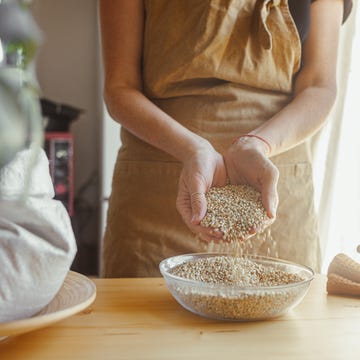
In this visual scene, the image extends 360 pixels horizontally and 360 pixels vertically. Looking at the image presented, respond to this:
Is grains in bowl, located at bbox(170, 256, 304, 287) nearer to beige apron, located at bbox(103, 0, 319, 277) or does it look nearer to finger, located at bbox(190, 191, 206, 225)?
finger, located at bbox(190, 191, 206, 225)

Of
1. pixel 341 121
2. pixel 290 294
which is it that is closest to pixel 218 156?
pixel 290 294

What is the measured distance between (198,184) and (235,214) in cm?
8

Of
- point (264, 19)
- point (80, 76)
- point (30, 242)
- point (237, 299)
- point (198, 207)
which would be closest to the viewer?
point (30, 242)

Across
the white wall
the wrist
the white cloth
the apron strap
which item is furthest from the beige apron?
the white wall

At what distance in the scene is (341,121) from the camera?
6.51 ft

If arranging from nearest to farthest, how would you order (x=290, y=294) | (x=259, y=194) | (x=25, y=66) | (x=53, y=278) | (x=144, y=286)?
(x=25, y=66) → (x=53, y=278) → (x=290, y=294) → (x=144, y=286) → (x=259, y=194)

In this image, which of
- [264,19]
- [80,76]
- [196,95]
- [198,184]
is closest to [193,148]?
[198,184]

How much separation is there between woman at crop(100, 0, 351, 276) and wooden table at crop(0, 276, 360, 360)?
0.40 meters

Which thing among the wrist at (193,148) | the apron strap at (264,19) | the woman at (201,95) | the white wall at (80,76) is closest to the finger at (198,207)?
the wrist at (193,148)

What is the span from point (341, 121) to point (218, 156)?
1.06 metres

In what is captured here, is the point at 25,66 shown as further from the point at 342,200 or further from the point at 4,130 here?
the point at 342,200

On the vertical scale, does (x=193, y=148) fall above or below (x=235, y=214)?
above

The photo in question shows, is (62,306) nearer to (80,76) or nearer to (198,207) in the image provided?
A: (198,207)

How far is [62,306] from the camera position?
2.19 ft
